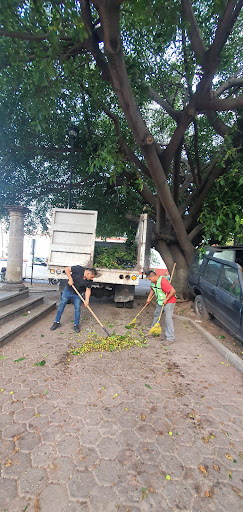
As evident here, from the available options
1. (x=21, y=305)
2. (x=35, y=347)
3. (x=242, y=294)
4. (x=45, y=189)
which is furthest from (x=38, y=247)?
(x=242, y=294)

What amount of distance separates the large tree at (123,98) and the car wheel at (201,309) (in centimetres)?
136

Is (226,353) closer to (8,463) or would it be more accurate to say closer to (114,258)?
(8,463)

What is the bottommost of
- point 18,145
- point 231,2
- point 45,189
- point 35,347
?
point 35,347

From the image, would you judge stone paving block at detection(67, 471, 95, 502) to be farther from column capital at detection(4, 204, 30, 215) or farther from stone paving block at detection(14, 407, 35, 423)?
column capital at detection(4, 204, 30, 215)

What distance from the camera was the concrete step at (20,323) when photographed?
4.24 meters

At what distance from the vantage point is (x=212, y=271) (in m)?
5.73

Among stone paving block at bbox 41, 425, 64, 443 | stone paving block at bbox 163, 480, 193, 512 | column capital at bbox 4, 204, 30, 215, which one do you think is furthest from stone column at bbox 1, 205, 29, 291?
stone paving block at bbox 163, 480, 193, 512

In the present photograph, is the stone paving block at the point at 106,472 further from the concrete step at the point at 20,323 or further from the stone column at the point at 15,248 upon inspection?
the stone column at the point at 15,248

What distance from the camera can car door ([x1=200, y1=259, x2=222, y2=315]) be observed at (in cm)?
538

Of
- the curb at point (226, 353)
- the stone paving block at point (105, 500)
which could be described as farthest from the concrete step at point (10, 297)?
the curb at point (226, 353)

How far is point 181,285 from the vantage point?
791cm

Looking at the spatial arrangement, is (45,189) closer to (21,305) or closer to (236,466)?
(21,305)

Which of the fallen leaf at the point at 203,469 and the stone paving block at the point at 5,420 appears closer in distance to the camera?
the fallen leaf at the point at 203,469

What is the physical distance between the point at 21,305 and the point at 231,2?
7.28 m
